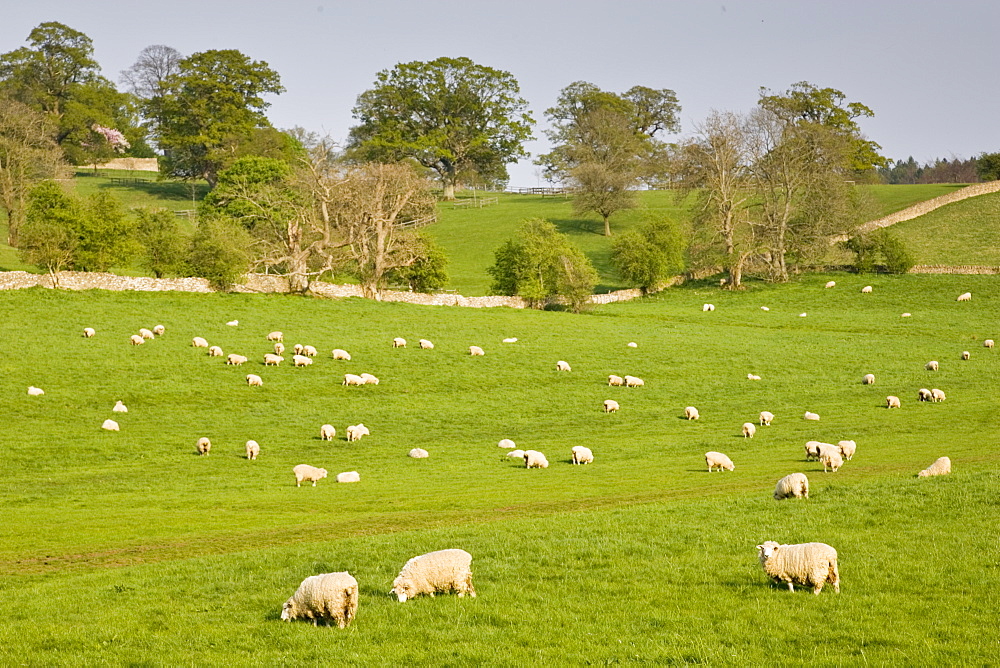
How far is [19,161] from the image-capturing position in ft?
300

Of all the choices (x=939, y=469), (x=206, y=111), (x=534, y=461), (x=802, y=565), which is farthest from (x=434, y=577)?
(x=206, y=111)

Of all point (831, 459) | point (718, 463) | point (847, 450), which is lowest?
point (718, 463)

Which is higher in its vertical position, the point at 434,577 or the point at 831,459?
the point at 434,577

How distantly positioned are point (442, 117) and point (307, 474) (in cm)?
11551

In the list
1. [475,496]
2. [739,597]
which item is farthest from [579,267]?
[739,597]

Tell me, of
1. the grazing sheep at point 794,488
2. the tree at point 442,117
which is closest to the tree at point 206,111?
the tree at point 442,117

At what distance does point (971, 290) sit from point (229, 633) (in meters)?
76.1

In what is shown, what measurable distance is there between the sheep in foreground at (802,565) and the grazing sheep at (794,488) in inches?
248

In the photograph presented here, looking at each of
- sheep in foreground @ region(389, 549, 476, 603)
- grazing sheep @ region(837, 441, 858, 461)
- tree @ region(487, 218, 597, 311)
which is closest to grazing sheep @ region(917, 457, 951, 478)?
grazing sheep @ region(837, 441, 858, 461)

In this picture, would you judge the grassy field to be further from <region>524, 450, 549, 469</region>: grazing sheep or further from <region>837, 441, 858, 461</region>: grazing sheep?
<region>837, 441, 858, 461</region>: grazing sheep

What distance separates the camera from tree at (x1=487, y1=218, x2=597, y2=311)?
75.6 m

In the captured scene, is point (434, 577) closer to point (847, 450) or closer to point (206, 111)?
point (847, 450)

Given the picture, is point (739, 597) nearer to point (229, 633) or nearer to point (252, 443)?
point (229, 633)

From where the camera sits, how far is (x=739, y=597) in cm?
1427
